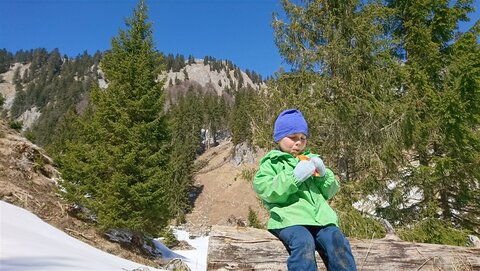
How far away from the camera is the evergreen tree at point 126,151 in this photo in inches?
599

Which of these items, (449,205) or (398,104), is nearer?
(398,104)

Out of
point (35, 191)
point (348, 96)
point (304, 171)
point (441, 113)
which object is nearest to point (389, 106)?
point (348, 96)

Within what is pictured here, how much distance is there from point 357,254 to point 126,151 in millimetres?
13005

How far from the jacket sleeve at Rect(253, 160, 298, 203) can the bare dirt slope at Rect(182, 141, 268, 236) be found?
47.7 meters

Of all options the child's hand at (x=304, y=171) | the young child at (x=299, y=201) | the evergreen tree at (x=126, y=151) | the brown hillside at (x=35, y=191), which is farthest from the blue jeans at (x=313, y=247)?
the evergreen tree at (x=126, y=151)

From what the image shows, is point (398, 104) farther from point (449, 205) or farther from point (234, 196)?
point (234, 196)

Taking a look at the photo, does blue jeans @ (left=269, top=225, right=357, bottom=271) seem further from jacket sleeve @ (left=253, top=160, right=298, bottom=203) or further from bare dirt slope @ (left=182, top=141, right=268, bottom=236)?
bare dirt slope @ (left=182, top=141, right=268, bottom=236)

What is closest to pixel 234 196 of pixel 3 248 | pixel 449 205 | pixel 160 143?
pixel 160 143

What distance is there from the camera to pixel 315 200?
3678 millimetres

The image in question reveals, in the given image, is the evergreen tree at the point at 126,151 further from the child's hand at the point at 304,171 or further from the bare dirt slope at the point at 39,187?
the child's hand at the point at 304,171

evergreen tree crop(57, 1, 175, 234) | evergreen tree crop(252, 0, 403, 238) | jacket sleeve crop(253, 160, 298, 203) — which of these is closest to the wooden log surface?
jacket sleeve crop(253, 160, 298, 203)

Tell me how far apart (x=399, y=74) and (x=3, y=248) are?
35.4 ft

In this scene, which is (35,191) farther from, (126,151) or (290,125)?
(290,125)

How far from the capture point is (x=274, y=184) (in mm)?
3459
